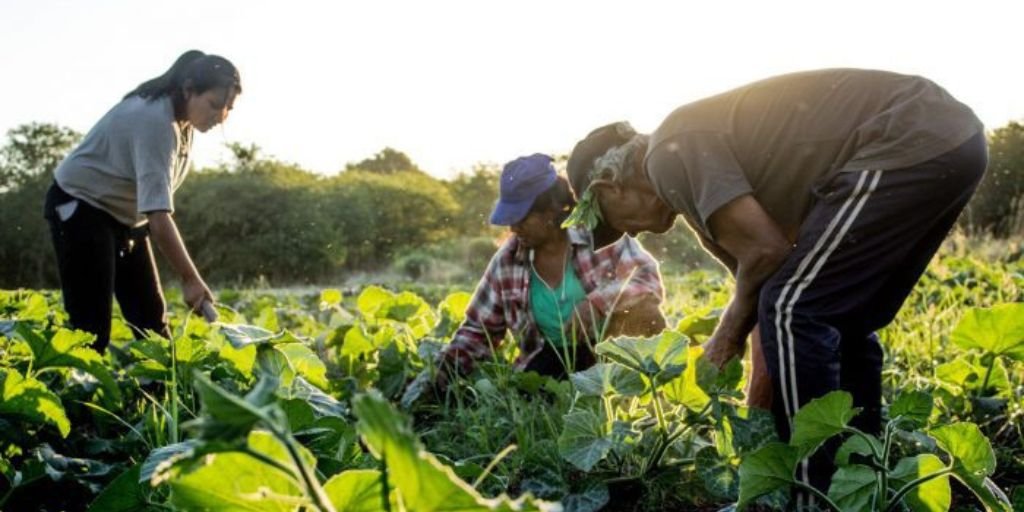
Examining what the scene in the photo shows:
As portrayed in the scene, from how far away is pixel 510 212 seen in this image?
318 cm

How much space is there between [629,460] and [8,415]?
1255 mm

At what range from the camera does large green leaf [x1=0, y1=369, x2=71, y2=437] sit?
1.53m

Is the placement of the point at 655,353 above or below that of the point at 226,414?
below

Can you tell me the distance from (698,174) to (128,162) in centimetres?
241

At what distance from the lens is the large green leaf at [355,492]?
26.7 inches

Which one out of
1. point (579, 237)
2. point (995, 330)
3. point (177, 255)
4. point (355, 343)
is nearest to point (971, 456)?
point (995, 330)

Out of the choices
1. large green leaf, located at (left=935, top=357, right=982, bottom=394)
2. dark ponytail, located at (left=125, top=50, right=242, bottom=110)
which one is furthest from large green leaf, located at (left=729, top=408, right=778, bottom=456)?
dark ponytail, located at (left=125, top=50, right=242, bottom=110)

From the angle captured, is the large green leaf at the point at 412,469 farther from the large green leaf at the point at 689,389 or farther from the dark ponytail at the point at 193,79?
the dark ponytail at the point at 193,79

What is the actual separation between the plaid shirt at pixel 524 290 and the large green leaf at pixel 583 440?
4.43 feet

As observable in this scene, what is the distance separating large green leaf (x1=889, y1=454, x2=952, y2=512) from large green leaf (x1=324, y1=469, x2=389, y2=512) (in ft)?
2.92

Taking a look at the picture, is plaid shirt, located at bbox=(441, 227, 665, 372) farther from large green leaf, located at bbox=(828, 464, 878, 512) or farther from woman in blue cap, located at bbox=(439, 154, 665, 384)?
large green leaf, located at bbox=(828, 464, 878, 512)

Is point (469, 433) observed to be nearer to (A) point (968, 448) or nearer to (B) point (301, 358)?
(B) point (301, 358)

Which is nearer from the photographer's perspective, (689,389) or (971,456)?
(971,456)

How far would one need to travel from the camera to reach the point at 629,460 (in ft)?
6.51
